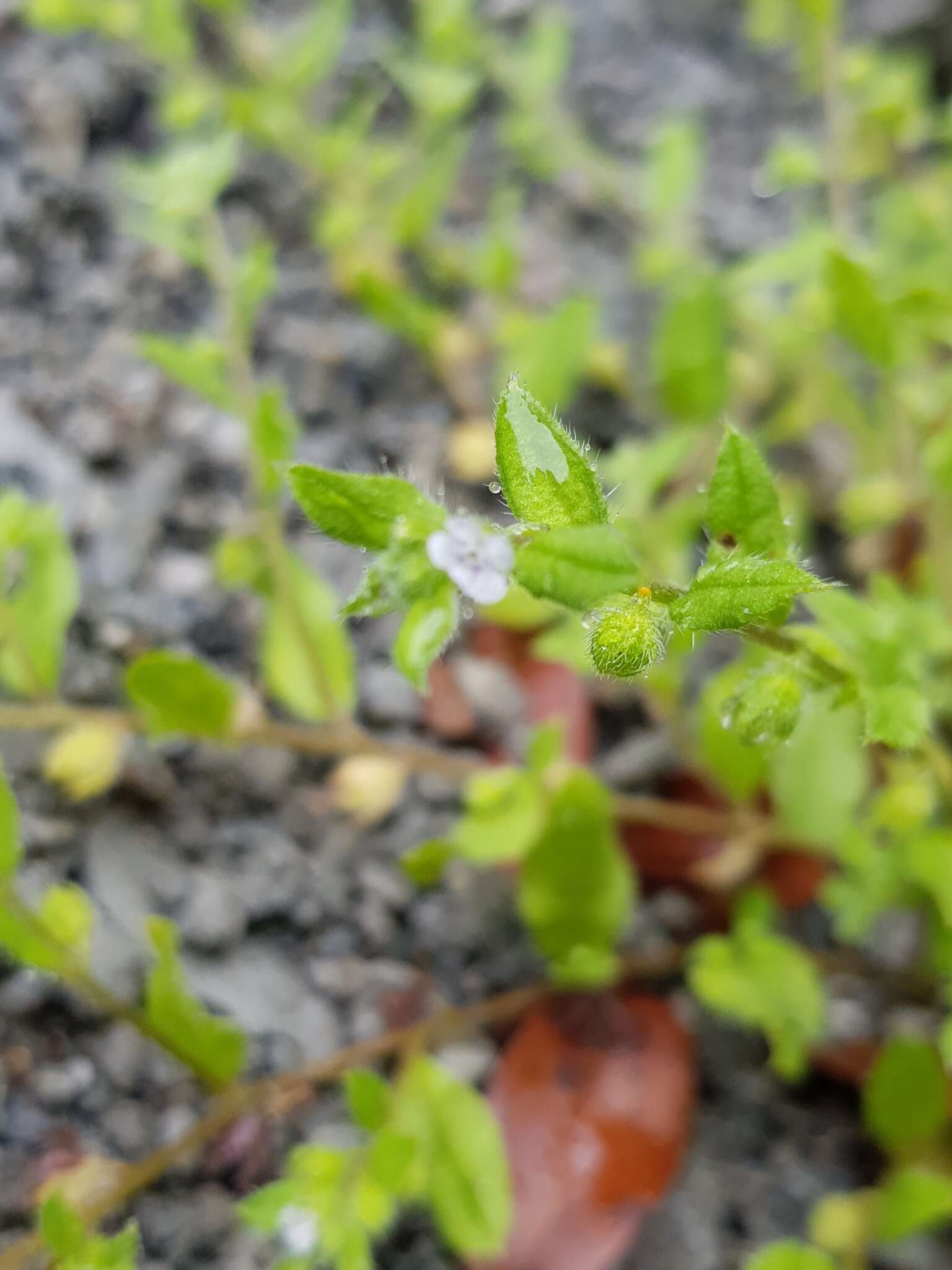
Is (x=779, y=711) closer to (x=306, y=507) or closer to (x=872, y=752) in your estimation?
(x=306, y=507)

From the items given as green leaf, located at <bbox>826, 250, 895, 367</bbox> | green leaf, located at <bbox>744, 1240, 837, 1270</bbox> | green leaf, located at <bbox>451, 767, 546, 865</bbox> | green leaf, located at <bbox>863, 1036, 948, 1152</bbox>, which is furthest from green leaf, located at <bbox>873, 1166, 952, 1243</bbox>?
green leaf, located at <bbox>826, 250, 895, 367</bbox>

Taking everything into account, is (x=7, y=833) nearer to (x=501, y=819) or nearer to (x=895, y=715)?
(x=501, y=819)

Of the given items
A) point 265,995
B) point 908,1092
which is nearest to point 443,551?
point 265,995

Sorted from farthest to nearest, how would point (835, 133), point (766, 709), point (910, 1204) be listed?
point (835, 133) < point (910, 1204) < point (766, 709)

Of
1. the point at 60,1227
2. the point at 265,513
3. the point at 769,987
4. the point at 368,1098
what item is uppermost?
the point at 265,513

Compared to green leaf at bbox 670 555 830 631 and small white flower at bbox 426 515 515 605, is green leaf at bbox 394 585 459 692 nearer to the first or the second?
small white flower at bbox 426 515 515 605

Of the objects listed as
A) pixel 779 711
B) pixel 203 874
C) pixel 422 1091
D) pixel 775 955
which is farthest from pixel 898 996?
pixel 203 874
